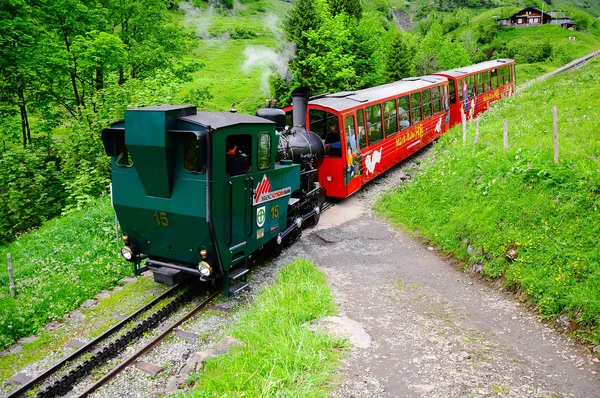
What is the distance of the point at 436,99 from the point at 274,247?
1333cm

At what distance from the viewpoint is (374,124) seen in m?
15.1

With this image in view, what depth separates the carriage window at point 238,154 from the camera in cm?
788

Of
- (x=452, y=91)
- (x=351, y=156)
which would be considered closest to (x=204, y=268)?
(x=351, y=156)

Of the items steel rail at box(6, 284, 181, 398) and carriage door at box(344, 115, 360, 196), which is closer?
steel rail at box(6, 284, 181, 398)

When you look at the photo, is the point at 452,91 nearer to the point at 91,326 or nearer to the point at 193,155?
the point at 193,155

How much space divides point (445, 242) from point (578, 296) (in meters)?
3.84

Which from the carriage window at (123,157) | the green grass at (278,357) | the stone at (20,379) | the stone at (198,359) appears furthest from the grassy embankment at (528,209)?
the stone at (20,379)

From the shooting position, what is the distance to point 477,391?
222 inches

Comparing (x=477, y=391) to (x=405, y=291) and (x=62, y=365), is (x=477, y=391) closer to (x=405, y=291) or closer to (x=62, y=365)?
(x=405, y=291)

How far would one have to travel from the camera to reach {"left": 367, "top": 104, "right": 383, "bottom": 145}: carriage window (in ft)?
48.4

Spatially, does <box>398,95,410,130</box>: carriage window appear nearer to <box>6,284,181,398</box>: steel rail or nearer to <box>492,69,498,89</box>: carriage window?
<box>6,284,181,398</box>: steel rail

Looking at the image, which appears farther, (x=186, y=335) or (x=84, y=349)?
(x=186, y=335)

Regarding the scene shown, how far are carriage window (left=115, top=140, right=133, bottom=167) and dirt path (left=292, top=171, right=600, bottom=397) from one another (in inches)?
173

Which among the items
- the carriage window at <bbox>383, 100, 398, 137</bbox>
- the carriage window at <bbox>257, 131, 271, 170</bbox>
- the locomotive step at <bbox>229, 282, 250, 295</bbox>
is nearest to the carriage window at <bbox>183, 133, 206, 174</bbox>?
the carriage window at <bbox>257, 131, 271, 170</bbox>
